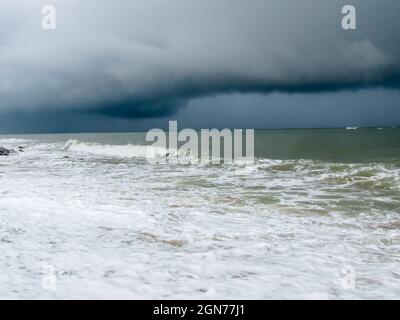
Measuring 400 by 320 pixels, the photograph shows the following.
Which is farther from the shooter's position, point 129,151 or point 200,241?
point 129,151

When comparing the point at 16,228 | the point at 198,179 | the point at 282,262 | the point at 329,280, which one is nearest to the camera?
the point at 329,280

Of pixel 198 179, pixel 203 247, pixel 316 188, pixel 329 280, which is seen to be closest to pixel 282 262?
pixel 329 280

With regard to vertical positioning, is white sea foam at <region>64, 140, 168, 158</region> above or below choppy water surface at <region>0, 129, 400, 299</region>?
above

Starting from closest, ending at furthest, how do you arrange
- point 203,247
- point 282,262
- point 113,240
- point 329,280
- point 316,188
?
point 329,280
point 282,262
point 203,247
point 113,240
point 316,188

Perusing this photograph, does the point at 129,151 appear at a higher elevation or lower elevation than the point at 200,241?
higher

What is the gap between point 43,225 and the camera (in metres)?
8.79

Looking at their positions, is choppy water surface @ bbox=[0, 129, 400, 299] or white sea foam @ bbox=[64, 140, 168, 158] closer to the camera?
choppy water surface @ bbox=[0, 129, 400, 299]

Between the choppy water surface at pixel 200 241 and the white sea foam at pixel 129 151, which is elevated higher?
the white sea foam at pixel 129 151

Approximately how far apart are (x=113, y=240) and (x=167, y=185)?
825 cm

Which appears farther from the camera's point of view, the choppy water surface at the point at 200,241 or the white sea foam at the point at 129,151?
the white sea foam at the point at 129,151

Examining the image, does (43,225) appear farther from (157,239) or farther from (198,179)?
(198,179)
